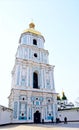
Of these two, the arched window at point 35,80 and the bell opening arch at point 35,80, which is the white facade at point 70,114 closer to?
the bell opening arch at point 35,80

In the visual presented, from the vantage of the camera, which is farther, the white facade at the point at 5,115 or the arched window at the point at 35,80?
the arched window at the point at 35,80

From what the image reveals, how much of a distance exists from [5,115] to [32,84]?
7.78 m

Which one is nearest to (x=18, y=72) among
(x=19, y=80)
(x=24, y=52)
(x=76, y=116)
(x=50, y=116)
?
(x=19, y=80)

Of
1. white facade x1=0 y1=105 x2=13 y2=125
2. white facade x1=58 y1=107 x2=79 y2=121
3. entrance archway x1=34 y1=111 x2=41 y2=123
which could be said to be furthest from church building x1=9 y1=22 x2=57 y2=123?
white facade x1=58 y1=107 x2=79 y2=121

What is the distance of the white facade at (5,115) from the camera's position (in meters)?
17.5

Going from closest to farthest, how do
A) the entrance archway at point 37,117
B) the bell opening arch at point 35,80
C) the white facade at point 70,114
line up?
the entrance archway at point 37,117 < the white facade at point 70,114 < the bell opening arch at point 35,80

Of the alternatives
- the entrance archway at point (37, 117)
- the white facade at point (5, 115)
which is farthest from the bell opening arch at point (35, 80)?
the white facade at point (5, 115)

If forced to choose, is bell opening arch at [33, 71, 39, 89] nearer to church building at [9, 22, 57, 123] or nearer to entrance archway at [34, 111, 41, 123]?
church building at [9, 22, 57, 123]

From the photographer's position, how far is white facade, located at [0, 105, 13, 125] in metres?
17.5

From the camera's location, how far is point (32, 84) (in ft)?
81.7

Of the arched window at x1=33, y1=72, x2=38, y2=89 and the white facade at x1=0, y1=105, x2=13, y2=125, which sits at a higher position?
the arched window at x1=33, y1=72, x2=38, y2=89

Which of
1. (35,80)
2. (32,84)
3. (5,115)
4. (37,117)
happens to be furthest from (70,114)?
(5,115)

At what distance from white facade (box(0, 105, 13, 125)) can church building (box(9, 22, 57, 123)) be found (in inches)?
29.0

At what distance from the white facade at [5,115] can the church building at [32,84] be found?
29.0 inches
